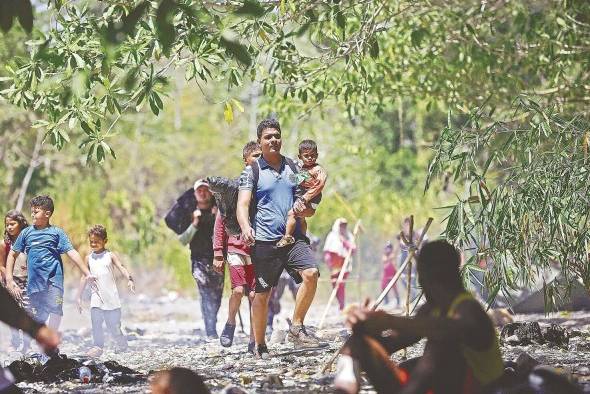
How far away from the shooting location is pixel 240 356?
1050 cm

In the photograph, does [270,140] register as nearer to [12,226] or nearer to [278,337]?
[278,337]

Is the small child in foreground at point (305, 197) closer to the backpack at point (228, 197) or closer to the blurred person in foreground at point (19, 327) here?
the backpack at point (228, 197)

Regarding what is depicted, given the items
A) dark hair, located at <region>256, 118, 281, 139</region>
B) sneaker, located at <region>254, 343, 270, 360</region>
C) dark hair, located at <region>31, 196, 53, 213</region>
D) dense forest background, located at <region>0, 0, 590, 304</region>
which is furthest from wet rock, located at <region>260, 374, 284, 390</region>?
dark hair, located at <region>31, 196, 53, 213</region>

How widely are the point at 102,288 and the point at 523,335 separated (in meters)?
4.61

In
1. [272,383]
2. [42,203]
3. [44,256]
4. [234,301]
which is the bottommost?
[272,383]

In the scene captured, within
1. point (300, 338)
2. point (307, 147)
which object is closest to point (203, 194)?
point (307, 147)

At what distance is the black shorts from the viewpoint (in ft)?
32.4

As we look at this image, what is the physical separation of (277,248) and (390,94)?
225 inches

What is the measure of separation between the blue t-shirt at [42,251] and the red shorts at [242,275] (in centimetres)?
156

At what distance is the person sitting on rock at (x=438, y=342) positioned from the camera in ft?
18.8

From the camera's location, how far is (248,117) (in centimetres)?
4028

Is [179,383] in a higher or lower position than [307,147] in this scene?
lower

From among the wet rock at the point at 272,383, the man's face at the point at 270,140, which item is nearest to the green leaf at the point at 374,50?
the man's face at the point at 270,140

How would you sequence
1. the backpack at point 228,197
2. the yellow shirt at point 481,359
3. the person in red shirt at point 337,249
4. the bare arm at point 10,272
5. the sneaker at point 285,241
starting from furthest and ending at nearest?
the person in red shirt at point 337,249 → the bare arm at point 10,272 → the backpack at point 228,197 → the sneaker at point 285,241 → the yellow shirt at point 481,359
